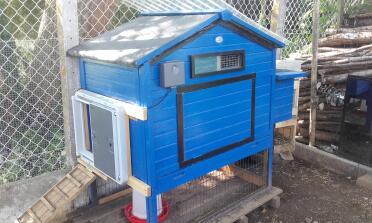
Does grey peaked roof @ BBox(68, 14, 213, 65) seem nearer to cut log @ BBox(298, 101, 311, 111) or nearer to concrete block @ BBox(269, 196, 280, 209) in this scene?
concrete block @ BBox(269, 196, 280, 209)

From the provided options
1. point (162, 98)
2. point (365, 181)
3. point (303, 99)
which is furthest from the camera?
point (303, 99)

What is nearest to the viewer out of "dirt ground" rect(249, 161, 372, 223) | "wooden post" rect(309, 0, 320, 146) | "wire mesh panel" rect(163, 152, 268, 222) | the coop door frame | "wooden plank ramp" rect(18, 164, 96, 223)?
the coop door frame

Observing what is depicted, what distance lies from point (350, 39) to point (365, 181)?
8.04 ft

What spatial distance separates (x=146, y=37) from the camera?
8.65 feet

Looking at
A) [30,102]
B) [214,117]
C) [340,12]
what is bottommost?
[214,117]

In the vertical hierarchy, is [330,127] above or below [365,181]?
above

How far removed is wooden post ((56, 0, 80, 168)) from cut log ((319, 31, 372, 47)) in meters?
4.14

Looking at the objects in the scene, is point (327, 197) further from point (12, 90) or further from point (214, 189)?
point (12, 90)

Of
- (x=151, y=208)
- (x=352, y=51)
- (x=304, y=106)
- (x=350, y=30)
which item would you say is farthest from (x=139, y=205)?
(x=350, y=30)

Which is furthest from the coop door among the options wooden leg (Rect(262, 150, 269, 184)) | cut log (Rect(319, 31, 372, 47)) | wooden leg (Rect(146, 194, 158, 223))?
cut log (Rect(319, 31, 372, 47))

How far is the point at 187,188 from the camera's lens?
3662mm

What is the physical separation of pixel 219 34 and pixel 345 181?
2.57 metres

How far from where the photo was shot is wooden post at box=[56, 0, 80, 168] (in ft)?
9.73

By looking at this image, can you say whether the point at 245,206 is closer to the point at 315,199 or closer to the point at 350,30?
the point at 315,199
